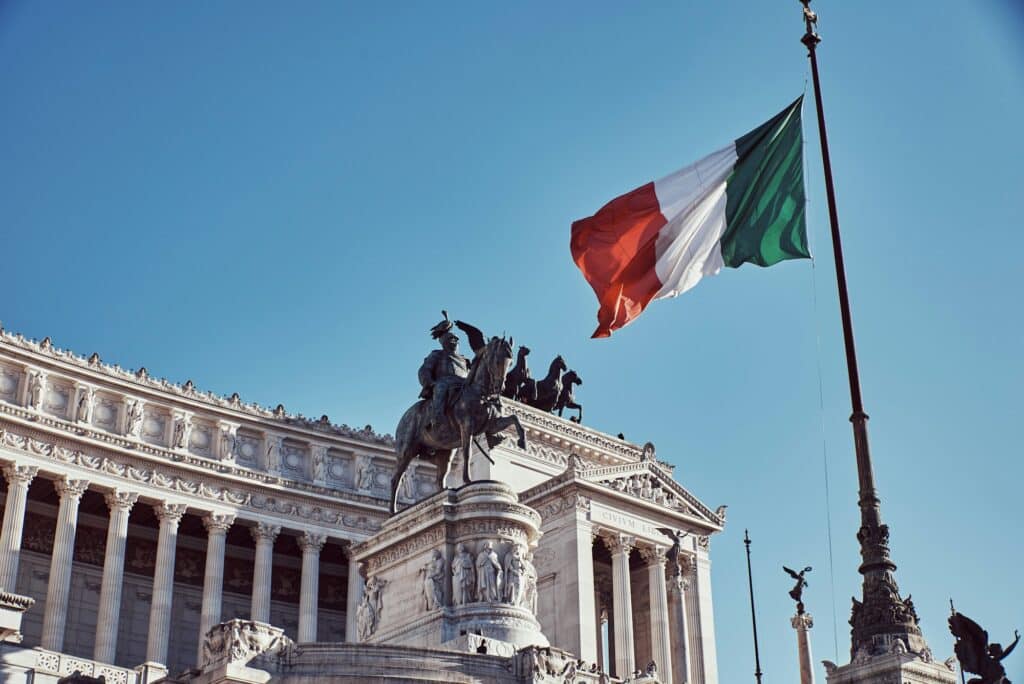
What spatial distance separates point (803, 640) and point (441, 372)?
1736 cm

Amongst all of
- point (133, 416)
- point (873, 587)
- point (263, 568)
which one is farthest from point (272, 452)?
point (873, 587)

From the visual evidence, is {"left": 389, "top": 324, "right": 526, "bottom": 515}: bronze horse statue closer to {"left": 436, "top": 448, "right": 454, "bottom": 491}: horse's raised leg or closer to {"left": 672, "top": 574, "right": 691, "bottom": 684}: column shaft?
{"left": 436, "top": 448, "right": 454, "bottom": 491}: horse's raised leg

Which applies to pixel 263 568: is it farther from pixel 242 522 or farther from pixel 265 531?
pixel 242 522

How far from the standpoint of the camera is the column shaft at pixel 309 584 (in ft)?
185

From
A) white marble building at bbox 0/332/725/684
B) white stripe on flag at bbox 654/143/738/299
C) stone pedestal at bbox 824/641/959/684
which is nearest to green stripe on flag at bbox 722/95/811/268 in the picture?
white stripe on flag at bbox 654/143/738/299

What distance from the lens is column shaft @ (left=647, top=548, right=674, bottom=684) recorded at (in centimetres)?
5662

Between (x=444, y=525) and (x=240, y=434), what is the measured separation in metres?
29.5

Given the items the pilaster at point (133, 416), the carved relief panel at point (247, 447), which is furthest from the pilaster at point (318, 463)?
the pilaster at point (133, 416)

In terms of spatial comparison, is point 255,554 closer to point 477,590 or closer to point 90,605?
point 90,605

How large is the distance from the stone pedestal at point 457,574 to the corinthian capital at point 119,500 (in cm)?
2370

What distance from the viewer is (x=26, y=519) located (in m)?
56.1

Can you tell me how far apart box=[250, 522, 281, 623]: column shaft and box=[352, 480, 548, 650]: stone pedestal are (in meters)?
23.6

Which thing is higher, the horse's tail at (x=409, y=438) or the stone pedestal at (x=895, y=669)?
the horse's tail at (x=409, y=438)

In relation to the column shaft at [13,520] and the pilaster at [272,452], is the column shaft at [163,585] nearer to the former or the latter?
the pilaster at [272,452]
